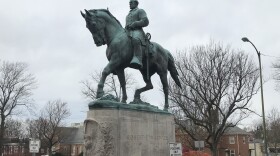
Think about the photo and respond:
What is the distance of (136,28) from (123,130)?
10.7ft

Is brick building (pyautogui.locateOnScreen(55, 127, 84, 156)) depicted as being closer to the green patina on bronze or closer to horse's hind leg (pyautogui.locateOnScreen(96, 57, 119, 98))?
the green patina on bronze

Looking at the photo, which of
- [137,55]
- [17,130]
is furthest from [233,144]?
[137,55]

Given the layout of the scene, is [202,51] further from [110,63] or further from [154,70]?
[110,63]

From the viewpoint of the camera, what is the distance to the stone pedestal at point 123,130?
38.4ft

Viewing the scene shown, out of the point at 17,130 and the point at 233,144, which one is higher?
the point at 17,130

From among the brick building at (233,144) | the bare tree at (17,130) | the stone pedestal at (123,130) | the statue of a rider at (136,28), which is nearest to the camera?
the stone pedestal at (123,130)

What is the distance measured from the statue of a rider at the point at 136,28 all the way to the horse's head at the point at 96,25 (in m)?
0.91

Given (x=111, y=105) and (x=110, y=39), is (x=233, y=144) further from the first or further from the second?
(x=111, y=105)

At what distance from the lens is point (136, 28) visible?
44.0 ft

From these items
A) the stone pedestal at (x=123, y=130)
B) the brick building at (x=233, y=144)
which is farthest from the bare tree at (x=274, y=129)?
the stone pedestal at (x=123, y=130)

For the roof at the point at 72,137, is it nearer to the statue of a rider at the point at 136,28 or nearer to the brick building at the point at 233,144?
the brick building at the point at 233,144

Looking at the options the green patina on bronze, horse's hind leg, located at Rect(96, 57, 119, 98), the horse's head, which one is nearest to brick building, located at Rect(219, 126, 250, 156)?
the green patina on bronze

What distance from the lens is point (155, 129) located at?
13469 mm

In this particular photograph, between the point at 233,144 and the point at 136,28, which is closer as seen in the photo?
the point at 136,28
